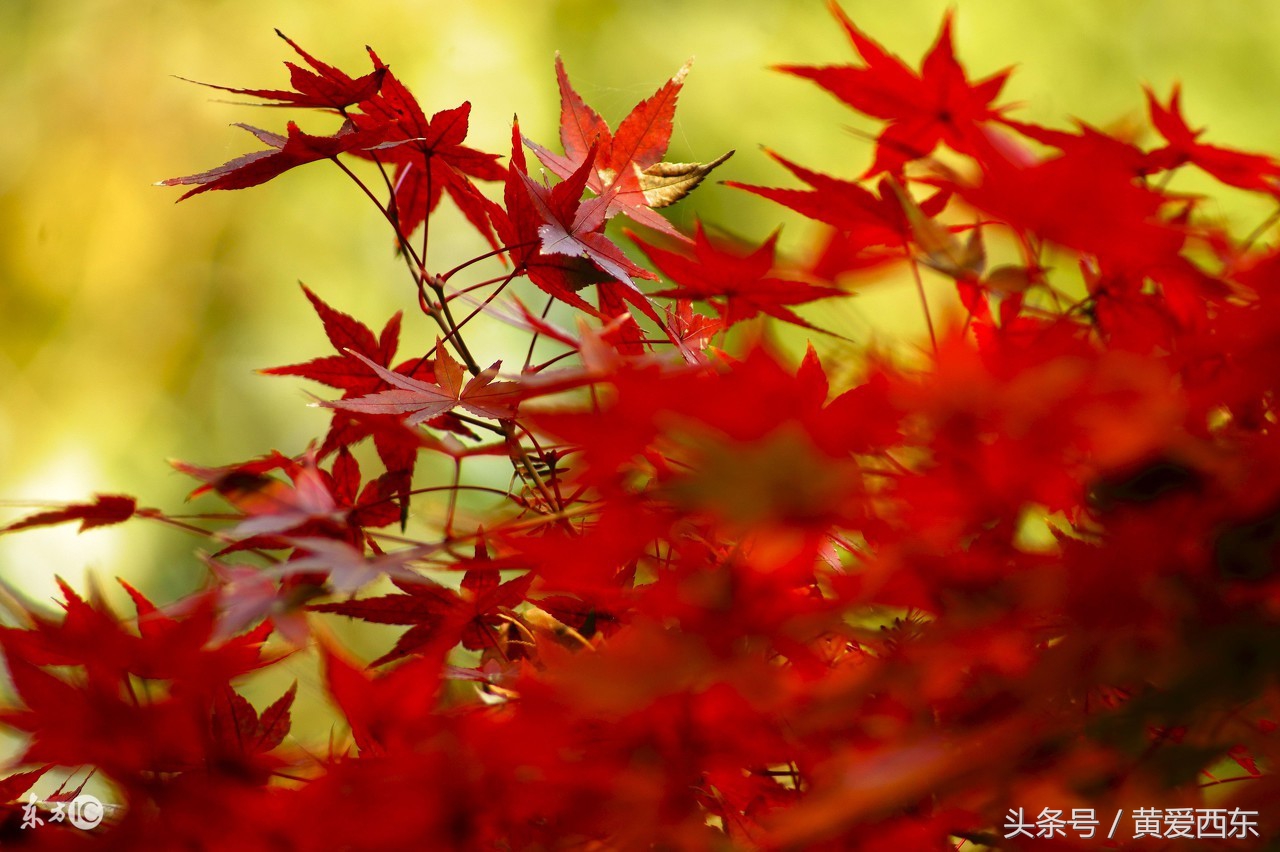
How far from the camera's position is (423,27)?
1.91m

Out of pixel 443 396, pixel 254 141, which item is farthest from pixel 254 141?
pixel 443 396

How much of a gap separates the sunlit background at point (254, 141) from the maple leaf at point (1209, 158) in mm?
1342

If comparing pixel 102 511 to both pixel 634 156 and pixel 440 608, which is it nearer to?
pixel 440 608

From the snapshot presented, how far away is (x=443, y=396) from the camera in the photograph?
34 cm

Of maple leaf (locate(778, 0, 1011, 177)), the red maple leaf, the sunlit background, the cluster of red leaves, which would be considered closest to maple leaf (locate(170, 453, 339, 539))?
the cluster of red leaves

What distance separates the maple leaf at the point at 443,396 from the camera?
0.32m

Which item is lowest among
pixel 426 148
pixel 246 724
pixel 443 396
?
pixel 246 724

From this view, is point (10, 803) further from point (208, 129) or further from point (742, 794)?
point (208, 129)

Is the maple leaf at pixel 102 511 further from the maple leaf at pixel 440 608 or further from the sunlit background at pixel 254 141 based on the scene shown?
the sunlit background at pixel 254 141

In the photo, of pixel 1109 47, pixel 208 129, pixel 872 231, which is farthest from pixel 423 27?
pixel 872 231

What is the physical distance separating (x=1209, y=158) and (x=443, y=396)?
29cm

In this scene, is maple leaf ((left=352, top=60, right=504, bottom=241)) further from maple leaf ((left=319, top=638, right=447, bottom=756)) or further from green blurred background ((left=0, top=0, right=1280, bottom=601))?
green blurred background ((left=0, top=0, right=1280, bottom=601))

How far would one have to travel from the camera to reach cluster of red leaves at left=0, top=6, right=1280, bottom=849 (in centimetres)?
23

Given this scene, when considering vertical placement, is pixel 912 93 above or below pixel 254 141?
below
